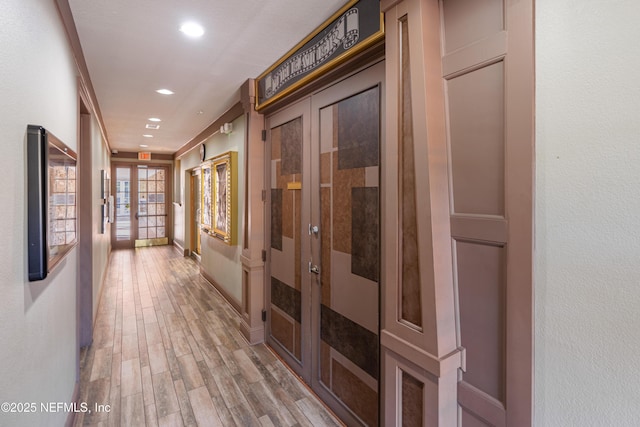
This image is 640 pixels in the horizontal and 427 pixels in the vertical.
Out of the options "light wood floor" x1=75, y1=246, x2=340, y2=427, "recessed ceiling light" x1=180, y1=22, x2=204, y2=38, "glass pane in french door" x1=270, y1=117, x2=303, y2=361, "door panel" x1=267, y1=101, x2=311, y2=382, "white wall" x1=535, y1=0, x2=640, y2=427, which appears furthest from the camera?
"glass pane in french door" x1=270, y1=117, x2=303, y2=361

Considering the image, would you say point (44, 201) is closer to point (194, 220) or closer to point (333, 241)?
point (333, 241)

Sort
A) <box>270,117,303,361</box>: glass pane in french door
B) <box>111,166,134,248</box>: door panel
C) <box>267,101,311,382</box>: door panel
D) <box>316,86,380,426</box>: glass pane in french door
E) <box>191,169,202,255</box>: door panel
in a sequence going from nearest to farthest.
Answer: <box>316,86,380,426</box>: glass pane in french door
<box>267,101,311,382</box>: door panel
<box>270,117,303,361</box>: glass pane in french door
<box>191,169,202,255</box>: door panel
<box>111,166,134,248</box>: door panel

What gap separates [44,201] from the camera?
1184mm

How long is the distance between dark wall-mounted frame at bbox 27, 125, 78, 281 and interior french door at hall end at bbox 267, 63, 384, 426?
145cm

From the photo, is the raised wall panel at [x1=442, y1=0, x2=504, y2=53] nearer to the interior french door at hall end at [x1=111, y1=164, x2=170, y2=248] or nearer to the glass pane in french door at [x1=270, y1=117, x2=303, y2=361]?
the glass pane in french door at [x1=270, y1=117, x2=303, y2=361]

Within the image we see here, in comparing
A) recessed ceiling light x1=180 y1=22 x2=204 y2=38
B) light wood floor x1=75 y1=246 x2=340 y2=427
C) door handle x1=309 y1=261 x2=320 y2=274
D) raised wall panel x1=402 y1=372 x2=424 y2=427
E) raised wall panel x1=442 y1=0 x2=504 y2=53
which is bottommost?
light wood floor x1=75 y1=246 x2=340 y2=427

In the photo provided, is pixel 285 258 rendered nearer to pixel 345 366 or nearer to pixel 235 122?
pixel 345 366

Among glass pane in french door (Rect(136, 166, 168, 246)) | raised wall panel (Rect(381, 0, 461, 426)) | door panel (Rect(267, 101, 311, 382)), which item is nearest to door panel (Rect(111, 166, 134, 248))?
glass pane in french door (Rect(136, 166, 168, 246))

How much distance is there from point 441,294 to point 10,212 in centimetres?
153

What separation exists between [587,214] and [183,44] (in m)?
2.54

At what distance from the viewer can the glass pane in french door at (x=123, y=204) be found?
8219mm

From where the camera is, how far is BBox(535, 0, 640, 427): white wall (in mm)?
885

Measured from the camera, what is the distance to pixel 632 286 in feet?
2.89

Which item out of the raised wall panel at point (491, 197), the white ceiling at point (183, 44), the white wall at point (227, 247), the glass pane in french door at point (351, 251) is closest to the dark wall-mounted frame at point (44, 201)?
the white ceiling at point (183, 44)
